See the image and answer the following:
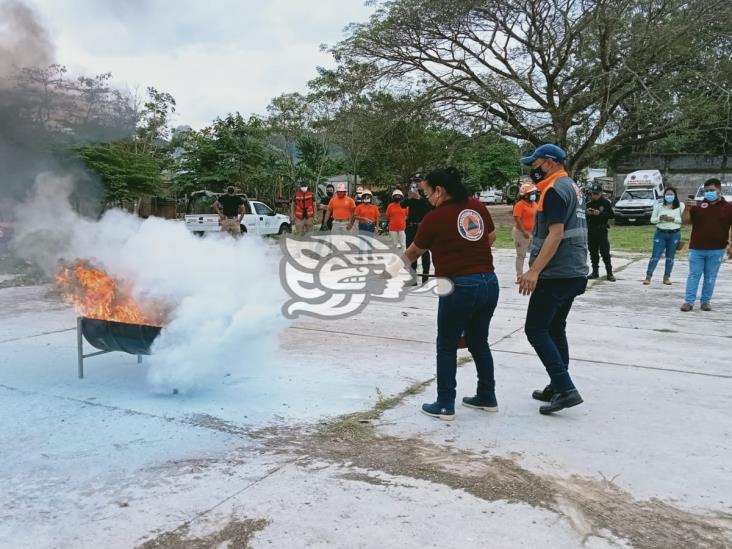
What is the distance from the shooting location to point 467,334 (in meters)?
3.97

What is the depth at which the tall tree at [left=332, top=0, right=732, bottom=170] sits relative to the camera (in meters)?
20.1

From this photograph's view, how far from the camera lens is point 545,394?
425 cm

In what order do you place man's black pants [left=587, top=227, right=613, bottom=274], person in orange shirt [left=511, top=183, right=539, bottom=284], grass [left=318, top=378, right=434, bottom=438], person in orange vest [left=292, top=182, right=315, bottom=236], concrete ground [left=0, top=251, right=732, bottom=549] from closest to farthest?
concrete ground [left=0, top=251, right=732, bottom=549] < grass [left=318, top=378, right=434, bottom=438] < person in orange shirt [left=511, top=183, right=539, bottom=284] < man's black pants [left=587, top=227, right=613, bottom=274] < person in orange vest [left=292, top=182, right=315, bottom=236]

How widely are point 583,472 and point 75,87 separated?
19.5 feet

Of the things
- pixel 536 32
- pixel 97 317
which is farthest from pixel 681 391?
pixel 536 32

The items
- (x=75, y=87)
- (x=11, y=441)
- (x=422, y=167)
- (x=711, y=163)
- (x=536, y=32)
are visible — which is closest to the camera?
(x=11, y=441)

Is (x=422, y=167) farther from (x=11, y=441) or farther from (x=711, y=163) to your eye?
(x=11, y=441)

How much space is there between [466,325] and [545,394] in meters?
0.89

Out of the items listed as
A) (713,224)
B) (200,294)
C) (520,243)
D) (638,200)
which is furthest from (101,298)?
(638,200)

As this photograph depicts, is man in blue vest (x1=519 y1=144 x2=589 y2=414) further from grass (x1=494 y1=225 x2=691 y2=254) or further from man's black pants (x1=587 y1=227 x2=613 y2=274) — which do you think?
grass (x1=494 y1=225 x2=691 y2=254)

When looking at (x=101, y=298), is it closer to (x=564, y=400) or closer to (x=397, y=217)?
(x=564, y=400)

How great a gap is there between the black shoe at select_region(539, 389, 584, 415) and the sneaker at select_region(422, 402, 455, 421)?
0.65 m

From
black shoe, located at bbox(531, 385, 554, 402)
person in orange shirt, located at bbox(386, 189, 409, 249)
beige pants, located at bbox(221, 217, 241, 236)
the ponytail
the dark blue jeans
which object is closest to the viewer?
the ponytail
